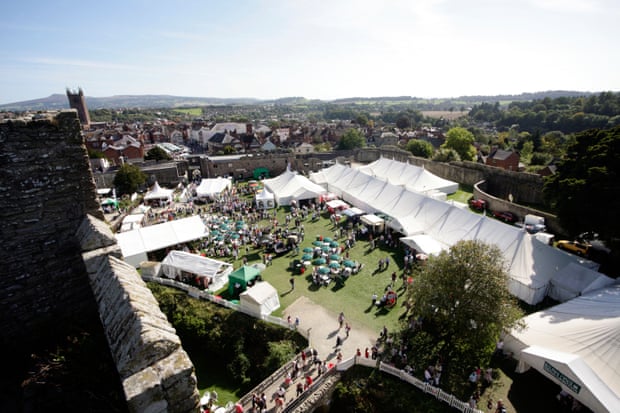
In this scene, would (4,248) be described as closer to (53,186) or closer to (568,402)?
(53,186)


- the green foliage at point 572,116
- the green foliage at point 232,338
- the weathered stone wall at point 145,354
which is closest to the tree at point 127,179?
the green foliage at point 232,338

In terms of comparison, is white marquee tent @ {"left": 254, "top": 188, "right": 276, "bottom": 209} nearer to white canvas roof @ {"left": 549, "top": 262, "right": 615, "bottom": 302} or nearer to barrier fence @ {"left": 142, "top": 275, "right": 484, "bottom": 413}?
barrier fence @ {"left": 142, "top": 275, "right": 484, "bottom": 413}

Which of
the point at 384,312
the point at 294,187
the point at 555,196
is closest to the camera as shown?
the point at 384,312

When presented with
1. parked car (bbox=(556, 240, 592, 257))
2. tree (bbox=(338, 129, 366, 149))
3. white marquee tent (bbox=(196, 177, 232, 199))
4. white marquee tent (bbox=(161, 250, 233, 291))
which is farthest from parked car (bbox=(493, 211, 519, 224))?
tree (bbox=(338, 129, 366, 149))

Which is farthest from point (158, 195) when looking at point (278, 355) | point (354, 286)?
point (278, 355)

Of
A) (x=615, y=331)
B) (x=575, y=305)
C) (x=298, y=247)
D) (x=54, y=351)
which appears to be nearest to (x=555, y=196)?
(x=575, y=305)

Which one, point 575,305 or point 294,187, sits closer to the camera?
point 575,305

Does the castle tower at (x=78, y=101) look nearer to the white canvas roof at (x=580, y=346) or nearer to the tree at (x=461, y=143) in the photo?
the tree at (x=461, y=143)
